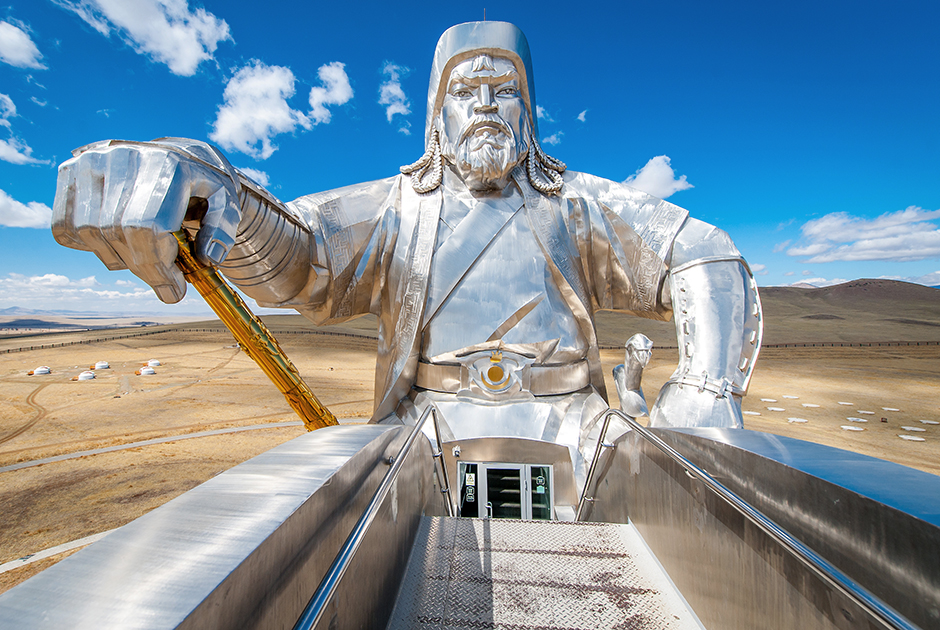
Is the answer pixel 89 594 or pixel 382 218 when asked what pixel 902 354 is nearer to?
pixel 382 218

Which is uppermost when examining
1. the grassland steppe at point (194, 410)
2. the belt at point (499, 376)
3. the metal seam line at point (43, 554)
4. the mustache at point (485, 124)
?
the mustache at point (485, 124)

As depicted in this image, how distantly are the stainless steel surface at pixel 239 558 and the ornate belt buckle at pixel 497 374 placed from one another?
1.43 m

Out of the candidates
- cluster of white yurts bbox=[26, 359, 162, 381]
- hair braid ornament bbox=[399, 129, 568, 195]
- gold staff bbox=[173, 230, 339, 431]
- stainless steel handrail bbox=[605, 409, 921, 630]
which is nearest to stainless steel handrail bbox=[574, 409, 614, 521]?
stainless steel handrail bbox=[605, 409, 921, 630]

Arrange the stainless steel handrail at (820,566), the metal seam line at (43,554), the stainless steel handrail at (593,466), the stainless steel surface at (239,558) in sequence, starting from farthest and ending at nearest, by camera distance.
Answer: the metal seam line at (43,554)
the stainless steel handrail at (593,466)
the stainless steel handrail at (820,566)
the stainless steel surface at (239,558)

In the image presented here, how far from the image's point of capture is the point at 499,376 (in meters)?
2.75

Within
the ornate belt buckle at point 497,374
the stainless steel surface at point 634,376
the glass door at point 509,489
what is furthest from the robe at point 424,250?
the glass door at point 509,489

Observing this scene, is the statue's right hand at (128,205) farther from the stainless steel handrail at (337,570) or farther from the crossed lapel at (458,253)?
the crossed lapel at (458,253)

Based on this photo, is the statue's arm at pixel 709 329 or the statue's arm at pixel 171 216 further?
the statue's arm at pixel 709 329

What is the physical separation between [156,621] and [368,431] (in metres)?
0.91

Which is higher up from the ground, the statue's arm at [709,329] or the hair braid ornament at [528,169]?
the hair braid ornament at [528,169]

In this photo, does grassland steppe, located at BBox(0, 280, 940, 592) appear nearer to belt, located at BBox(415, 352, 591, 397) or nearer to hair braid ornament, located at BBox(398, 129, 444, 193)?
belt, located at BBox(415, 352, 591, 397)

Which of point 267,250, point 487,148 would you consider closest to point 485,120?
point 487,148

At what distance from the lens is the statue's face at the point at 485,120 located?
289 cm

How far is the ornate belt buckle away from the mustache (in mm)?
1372
